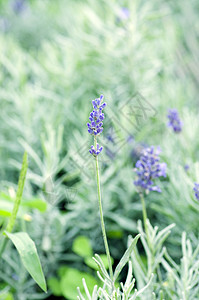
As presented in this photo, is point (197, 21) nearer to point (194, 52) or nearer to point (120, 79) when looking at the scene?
Result: point (194, 52)

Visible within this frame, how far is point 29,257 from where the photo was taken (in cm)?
73

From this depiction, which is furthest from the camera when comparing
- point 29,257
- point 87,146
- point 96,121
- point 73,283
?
point 87,146

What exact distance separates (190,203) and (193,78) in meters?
1.36

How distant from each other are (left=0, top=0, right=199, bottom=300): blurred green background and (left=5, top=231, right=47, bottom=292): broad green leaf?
132mm

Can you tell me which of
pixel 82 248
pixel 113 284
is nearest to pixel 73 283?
pixel 82 248

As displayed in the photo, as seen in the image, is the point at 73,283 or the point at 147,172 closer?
the point at 147,172

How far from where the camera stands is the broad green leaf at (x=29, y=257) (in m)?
0.70

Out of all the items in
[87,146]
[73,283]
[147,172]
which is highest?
[87,146]

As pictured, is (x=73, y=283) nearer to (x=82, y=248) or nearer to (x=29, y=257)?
(x=82, y=248)

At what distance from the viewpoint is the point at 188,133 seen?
130cm

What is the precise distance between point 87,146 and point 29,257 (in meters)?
0.53

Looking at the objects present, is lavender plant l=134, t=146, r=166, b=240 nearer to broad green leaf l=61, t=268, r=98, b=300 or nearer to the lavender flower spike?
the lavender flower spike

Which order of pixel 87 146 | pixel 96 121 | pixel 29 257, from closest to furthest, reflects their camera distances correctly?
pixel 96 121, pixel 29 257, pixel 87 146

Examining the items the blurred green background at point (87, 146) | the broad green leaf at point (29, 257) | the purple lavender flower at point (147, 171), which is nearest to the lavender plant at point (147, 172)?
the purple lavender flower at point (147, 171)
